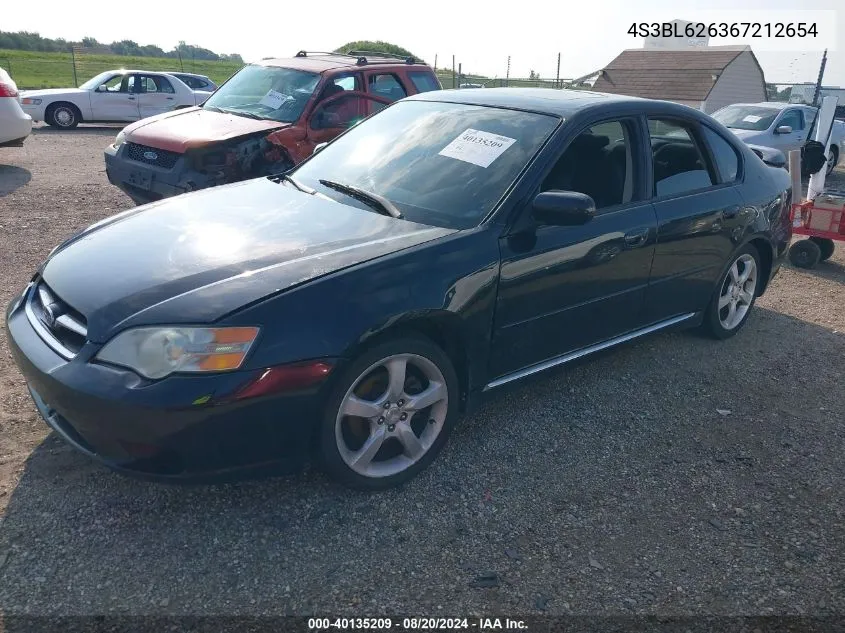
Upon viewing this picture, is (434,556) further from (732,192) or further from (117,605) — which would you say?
(732,192)

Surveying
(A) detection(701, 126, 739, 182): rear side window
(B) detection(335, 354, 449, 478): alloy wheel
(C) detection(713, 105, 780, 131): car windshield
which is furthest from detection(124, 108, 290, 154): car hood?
(C) detection(713, 105, 780, 131): car windshield

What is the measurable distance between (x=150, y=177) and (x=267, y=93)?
5.71 ft

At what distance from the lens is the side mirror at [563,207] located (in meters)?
3.14

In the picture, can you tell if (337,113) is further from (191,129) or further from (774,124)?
(774,124)

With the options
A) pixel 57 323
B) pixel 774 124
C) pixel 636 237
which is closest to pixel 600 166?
pixel 636 237

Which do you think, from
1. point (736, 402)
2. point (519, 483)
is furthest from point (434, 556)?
point (736, 402)

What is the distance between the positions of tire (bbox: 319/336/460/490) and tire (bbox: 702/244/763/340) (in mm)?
2463

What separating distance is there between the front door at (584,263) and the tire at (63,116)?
610 inches

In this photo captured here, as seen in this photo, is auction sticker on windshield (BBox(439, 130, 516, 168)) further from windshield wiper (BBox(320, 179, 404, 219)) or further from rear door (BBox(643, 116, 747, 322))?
rear door (BBox(643, 116, 747, 322))

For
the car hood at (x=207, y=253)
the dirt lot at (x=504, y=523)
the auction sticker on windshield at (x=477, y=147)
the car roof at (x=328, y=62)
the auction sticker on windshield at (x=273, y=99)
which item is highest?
the car roof at (x=328, y=62)

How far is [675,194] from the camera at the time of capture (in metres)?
4.09

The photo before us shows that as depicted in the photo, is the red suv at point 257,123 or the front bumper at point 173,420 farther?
the red suv at point 257,123

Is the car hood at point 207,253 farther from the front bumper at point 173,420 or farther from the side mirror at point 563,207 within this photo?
the side mirror at point 563,207

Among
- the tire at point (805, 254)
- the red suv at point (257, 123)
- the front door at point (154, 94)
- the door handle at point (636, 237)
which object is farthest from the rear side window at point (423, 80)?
the front door at point (154, 94)
